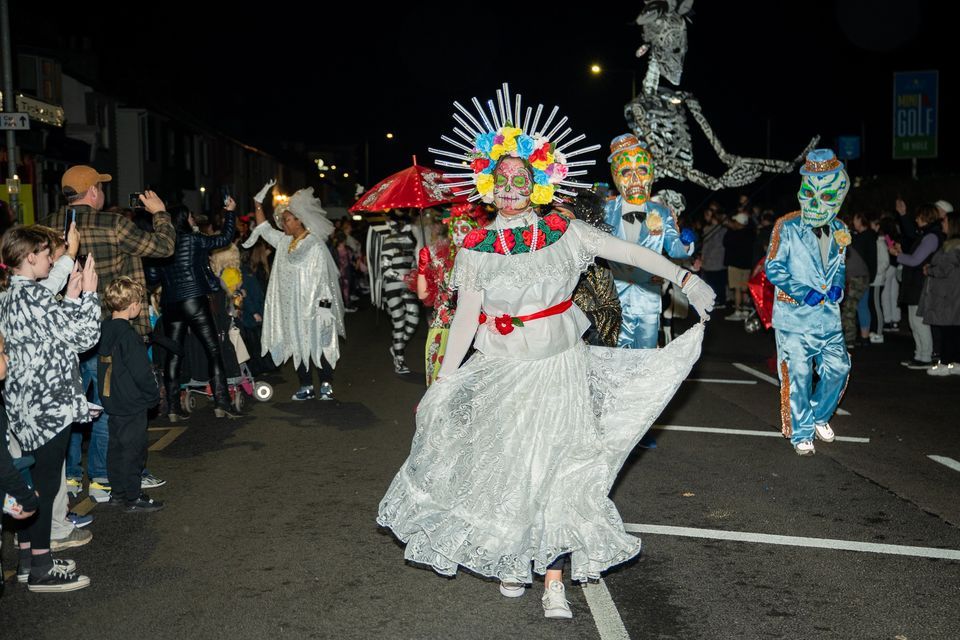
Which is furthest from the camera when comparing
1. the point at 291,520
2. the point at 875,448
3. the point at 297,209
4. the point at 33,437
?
the point at 297,209

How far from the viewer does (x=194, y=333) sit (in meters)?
9.59

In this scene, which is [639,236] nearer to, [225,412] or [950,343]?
[225,412]

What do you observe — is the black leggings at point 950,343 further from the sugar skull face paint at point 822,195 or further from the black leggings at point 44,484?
the black leggings at point 44,484

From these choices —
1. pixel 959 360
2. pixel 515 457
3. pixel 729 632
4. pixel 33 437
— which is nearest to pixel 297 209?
pixel 33 437

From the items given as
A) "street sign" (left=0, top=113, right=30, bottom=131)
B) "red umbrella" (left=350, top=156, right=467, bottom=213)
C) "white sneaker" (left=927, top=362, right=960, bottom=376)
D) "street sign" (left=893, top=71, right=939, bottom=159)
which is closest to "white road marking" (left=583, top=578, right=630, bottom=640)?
"red umbrella" (left=350, top=156, right=467, bottom=213)

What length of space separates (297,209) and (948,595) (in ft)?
24.8

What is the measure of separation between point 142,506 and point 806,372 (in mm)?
5223

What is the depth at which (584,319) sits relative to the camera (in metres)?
5.18

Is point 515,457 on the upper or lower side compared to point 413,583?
upper

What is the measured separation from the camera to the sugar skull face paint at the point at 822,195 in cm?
794

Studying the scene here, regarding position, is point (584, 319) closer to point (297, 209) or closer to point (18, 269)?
point (18, 269)

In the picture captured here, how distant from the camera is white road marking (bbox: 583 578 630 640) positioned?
4.49 m

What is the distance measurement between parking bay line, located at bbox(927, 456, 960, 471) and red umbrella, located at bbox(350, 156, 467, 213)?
19.2 feet

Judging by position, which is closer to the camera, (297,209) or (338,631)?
(338,631)
